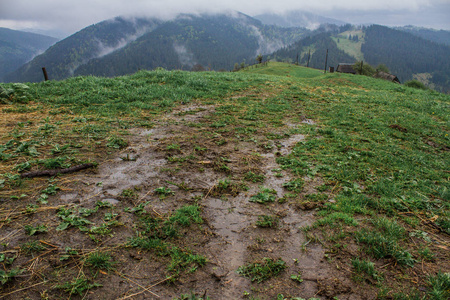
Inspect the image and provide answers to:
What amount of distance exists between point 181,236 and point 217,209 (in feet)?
2.73

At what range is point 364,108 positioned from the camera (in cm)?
1145

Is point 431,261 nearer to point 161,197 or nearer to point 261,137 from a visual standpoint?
point 161,197

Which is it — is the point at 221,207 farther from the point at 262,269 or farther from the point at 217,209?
the point at 262,269

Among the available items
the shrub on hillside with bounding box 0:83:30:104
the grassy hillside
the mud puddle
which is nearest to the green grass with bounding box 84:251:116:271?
the grassy hillside

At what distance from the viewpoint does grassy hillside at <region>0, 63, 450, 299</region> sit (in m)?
2.76

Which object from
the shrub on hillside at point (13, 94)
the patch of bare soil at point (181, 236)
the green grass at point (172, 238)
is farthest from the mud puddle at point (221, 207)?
the shrub on hillside at point (13, 94)

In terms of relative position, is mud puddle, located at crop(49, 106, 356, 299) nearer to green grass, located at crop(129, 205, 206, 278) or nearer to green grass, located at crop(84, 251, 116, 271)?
green grass, located at crop(129, 205, 206, 278)

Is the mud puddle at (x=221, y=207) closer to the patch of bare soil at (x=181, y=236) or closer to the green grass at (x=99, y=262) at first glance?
the patch of bare soil at (x=181, y=236)

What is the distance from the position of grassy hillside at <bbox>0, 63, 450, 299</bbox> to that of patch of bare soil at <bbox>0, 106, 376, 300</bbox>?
0.06 ft

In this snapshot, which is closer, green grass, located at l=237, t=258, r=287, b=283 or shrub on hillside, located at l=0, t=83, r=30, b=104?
green grass, located at l=237, t=258, r=287, b=283

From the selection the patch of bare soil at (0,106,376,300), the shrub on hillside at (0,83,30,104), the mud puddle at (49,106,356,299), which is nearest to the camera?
the patch of bare soil at (0,106,376,300)

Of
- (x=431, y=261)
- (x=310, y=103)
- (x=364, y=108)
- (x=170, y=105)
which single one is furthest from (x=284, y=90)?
(x=431, y=261)

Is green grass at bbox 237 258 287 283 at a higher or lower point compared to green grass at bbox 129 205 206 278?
lower

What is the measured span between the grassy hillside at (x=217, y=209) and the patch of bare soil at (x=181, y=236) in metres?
0.02
